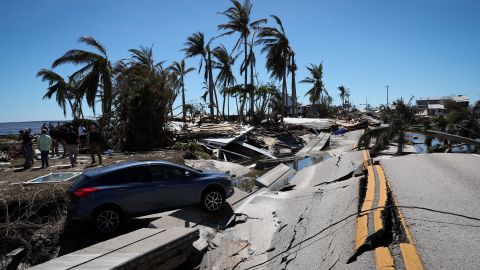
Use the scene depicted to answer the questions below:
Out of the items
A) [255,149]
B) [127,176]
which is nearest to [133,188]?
[127,176]

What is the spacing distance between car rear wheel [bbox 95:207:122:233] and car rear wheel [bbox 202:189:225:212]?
2.36m

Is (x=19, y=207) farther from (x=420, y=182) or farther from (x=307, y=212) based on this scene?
(x=420, y=182)

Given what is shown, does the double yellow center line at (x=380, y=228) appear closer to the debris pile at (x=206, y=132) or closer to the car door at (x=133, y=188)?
the car door at (x=133, y=188)

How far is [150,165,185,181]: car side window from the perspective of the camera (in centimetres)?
1034

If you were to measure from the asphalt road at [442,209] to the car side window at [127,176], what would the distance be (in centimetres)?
623

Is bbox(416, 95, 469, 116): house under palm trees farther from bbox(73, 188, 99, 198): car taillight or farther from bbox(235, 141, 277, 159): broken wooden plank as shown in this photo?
bbox(73, 188, 99, 198): car taillight

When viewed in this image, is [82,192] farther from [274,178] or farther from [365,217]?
[274,178]

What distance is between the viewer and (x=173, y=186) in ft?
34.0

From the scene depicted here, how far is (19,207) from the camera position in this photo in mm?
9672

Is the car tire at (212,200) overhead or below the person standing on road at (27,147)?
below

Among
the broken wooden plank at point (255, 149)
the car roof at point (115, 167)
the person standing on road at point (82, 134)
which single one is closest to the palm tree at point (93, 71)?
the person standing on road at point (82, 134)

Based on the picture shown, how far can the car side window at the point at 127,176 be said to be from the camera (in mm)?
9625

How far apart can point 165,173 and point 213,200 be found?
5.12 ft

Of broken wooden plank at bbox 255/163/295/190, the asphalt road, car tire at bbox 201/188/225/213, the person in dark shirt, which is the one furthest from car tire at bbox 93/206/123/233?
the person in dark shirt
